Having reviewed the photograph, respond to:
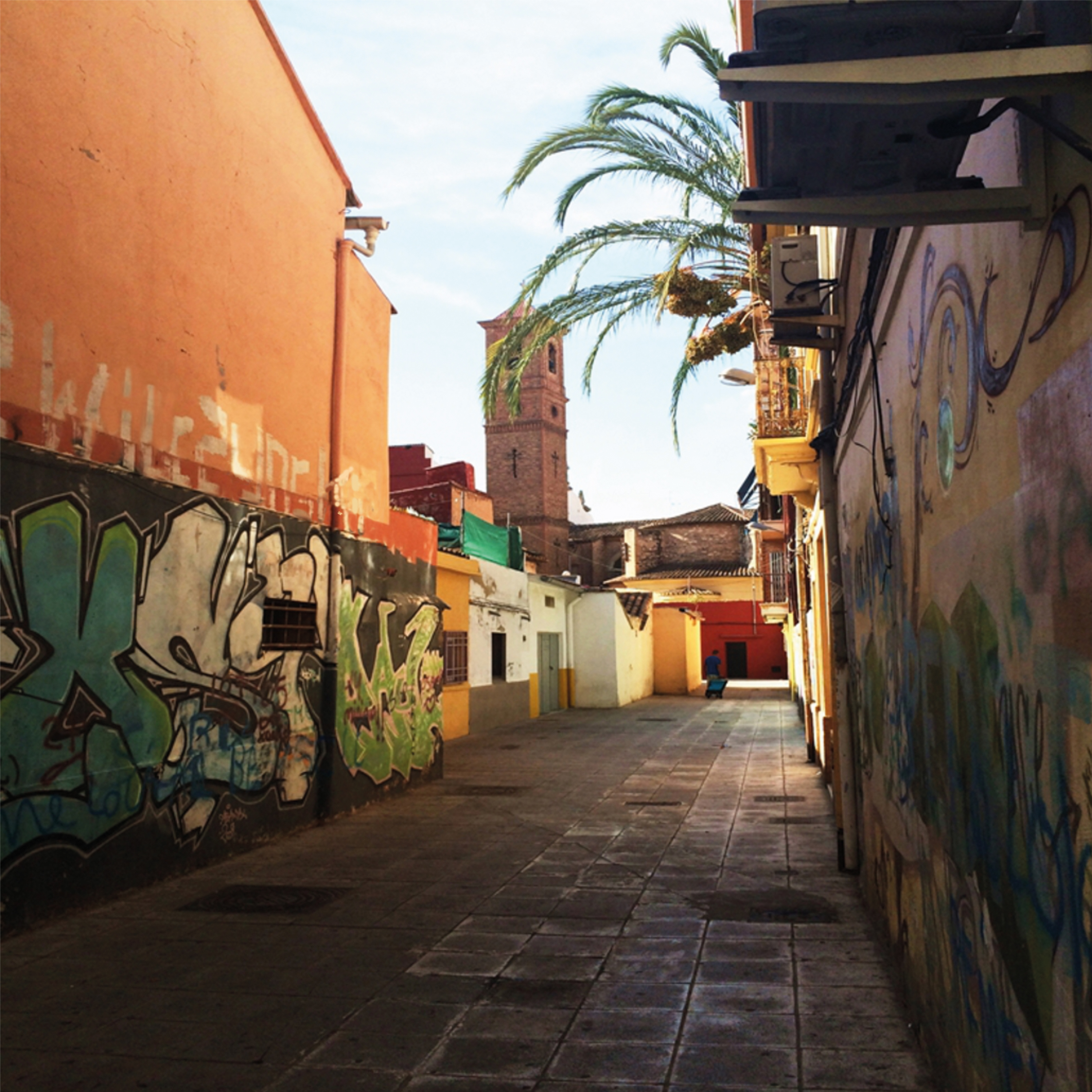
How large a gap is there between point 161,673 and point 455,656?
34.8ft

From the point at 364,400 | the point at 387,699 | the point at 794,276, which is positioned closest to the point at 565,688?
the point at 387,699

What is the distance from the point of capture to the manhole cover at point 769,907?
6254mm

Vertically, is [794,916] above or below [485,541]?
below

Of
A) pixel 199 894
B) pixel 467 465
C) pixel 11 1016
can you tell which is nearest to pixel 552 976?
pixel 11 1016

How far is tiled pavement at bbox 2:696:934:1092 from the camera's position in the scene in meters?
4.09

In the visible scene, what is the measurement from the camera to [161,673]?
7340mm

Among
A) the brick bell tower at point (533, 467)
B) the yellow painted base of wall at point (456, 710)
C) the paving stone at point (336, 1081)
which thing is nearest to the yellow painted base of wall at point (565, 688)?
the yellow painted base of wall at point (456, 710)

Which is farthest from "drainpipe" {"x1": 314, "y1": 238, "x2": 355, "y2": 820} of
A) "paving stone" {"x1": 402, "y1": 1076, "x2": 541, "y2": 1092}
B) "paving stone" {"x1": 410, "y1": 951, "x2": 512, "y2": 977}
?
"paving stone" {"x1": 402, "y1": 1076, "x2": 541, "y2": 1092}

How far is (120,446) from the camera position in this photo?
23.0ft

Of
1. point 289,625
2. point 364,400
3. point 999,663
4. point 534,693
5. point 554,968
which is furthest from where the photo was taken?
point 534,693

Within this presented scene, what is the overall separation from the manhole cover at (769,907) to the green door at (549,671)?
1630 centimetres

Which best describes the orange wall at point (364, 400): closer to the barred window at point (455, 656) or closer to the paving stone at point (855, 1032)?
the barred window at point (455, 656)

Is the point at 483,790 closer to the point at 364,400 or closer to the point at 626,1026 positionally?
the point at 364,400

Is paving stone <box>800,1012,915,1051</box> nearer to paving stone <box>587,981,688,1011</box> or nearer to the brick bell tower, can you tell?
paving stone <box>587,981,688,1011</box>
